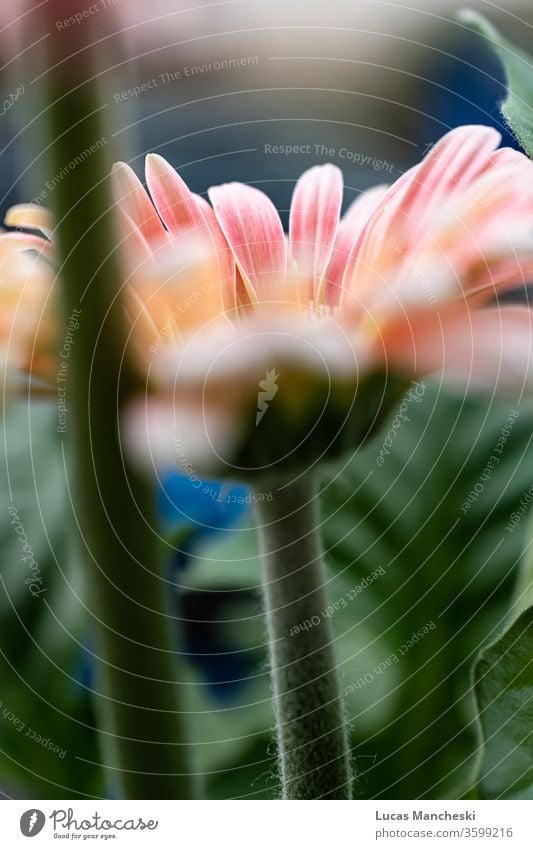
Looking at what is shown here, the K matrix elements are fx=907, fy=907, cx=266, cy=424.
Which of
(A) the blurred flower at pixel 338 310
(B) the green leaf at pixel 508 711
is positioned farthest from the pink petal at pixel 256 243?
(B) the green leaf at pixel 508 711

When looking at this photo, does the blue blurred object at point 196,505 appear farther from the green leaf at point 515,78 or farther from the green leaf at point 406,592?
the green leaf at point 515,78

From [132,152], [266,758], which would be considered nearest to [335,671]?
[266,758]

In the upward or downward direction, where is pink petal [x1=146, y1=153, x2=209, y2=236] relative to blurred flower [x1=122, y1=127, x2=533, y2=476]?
upward

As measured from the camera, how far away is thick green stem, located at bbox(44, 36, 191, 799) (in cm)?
26

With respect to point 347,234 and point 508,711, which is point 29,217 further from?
point 508,711

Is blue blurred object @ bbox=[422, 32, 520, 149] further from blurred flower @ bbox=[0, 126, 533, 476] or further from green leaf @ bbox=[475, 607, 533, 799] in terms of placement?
green leaf @ bbox=[475, 607, 533, 799]

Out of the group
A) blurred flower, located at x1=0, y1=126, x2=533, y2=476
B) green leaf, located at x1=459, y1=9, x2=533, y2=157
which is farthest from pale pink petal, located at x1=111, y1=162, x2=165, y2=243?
green leaf, located at x1=459, y1=9, x2=533, y2=157

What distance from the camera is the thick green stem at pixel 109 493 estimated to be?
258 mm

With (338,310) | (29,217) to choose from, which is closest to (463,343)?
(338,310)

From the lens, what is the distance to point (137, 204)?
26 centimetres

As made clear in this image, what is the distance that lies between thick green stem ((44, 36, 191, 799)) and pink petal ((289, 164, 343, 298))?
0.05 metres

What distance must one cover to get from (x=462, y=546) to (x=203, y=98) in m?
0.17

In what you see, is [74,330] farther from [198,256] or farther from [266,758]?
[266,758]

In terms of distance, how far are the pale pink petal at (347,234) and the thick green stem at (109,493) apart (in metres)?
0.06
